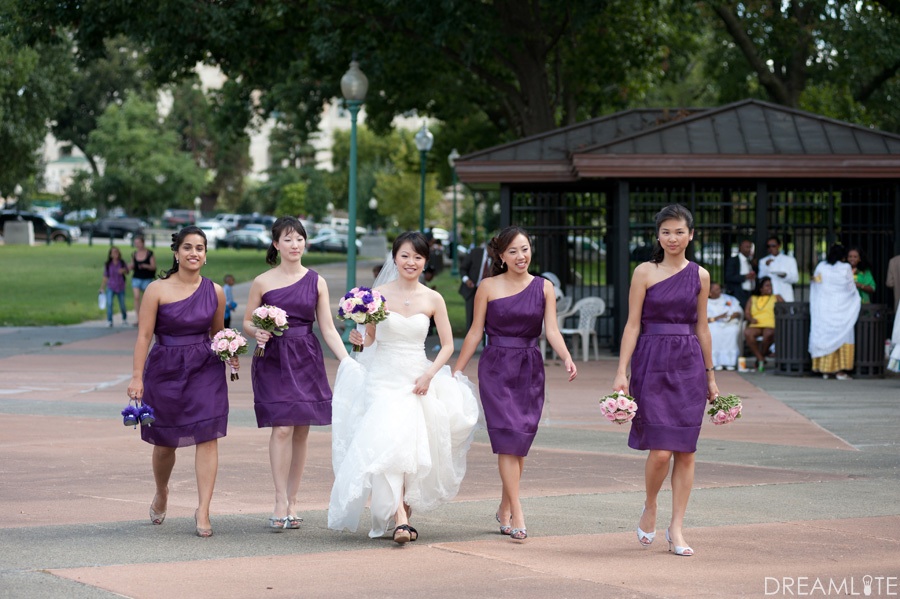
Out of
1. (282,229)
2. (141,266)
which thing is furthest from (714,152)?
(282,229)

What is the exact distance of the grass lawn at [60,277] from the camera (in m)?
26.5

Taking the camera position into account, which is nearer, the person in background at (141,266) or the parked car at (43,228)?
the person in background at (141,266)

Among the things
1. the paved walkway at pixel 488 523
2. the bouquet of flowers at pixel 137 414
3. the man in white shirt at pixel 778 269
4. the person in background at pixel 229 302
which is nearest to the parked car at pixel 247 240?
the person in background at pixel 229 302

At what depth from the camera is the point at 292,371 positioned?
24.7 ft

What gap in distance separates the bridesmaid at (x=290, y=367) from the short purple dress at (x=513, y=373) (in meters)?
0.90

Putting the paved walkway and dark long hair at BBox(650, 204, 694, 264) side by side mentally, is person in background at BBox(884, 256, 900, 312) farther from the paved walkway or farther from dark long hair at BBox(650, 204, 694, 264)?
dark long hair at BBox(650, 204, 694, 264)

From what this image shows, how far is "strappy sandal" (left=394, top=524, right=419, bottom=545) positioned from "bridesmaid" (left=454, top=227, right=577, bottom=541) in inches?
24.1

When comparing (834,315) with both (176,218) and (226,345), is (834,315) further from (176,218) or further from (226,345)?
(176,218)

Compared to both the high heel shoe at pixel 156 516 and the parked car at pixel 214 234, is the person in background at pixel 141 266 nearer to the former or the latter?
the high heel shoe at pixel 156 516

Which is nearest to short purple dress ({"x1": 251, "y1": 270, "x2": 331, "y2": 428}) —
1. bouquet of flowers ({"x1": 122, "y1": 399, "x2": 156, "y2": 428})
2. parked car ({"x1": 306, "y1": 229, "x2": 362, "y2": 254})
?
bouquet of flowers ({"x1": 122, "y1": 399, "x2": 156, "y2": 428})

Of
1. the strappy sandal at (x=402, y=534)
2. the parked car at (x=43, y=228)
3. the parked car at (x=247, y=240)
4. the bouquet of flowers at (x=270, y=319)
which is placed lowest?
the strappy sandal at (x=402, y=534)

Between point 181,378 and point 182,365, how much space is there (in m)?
0.08

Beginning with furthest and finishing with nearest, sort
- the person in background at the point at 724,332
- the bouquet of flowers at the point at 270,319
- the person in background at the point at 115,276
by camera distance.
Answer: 1. the person in background at the point at 115,276
2. the person in background at the point at 724,332
3. the bouquet of flowers at the point at 270,319

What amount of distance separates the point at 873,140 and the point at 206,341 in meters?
13.9
